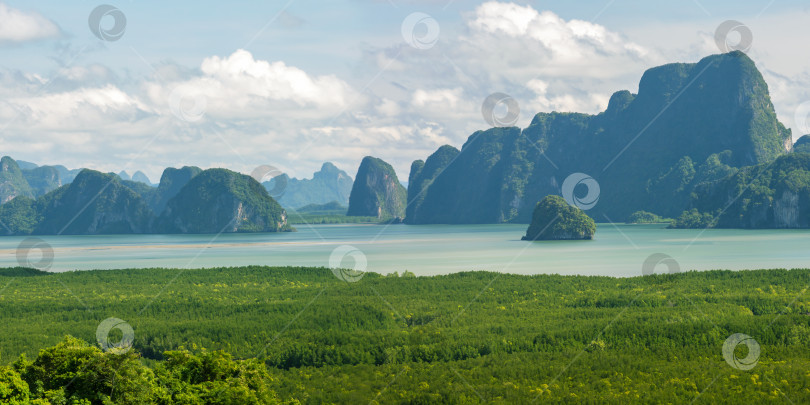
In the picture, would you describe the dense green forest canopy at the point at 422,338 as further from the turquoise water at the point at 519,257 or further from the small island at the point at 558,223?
the small island at the point at 558,223

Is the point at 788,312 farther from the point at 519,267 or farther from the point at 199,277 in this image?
the point at 199,277

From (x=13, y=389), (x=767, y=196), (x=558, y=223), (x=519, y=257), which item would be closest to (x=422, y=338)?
(x=13, y=389)

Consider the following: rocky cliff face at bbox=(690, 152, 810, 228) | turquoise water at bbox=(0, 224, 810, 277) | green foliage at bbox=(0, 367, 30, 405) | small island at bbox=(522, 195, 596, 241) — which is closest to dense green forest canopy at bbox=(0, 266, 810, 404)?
green foliage at bbox=(0, 367, 30, 405)

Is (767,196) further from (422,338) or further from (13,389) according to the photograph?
(13,389)

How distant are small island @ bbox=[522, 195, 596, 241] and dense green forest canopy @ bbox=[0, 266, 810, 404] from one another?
244 ft

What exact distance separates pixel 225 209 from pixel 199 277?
441 ft

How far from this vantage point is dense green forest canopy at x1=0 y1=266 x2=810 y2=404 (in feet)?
80.0

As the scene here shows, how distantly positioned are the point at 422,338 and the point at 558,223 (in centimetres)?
10020

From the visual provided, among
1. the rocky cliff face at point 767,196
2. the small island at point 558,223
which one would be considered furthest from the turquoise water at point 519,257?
the rocky cliff face at point 767,196

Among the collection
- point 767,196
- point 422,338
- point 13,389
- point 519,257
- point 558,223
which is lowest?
point 422,338

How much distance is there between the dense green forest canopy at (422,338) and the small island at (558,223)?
74.4 meters

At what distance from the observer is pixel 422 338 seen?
3800 centimetres

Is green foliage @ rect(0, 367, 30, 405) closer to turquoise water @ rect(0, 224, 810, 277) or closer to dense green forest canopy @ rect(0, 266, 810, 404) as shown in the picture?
dense green forest canopy @ rect(0, 266, 810, 404)

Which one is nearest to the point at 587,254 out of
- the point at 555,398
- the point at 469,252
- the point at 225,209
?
the point at 469,252
